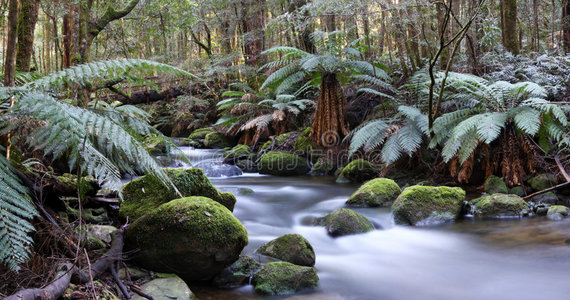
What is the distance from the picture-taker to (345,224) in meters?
4.51

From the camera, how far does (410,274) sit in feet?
11.8

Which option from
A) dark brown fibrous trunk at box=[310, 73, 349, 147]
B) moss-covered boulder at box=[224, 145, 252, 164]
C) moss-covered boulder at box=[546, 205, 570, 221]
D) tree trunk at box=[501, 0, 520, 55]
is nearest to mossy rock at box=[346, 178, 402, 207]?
moss-covered boulder at box=[546, 205, 570, 221]

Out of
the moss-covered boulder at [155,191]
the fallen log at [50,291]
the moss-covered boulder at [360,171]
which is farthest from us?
the moss-covered boulder at [360,171]

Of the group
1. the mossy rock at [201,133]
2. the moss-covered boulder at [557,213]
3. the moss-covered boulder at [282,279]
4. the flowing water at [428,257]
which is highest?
the mossy rock at [201,133]

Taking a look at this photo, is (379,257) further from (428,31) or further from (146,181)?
(428,31)

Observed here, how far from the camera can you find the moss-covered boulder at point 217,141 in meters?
11.7

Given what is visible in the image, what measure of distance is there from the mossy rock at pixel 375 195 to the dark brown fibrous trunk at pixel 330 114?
2.70 meters

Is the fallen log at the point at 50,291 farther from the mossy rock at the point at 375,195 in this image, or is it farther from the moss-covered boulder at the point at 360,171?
the moss-covered boulder at the point at 360,171

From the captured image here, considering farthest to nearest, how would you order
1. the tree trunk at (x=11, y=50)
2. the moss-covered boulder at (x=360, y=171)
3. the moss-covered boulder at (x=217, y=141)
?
1. the moss-covered boulder at (x=217, y=141)
2. the moss-covered boulder at (x=360, y=171)
3. the tree trunk at (x=11, y=50)

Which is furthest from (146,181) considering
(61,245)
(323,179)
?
(323,179)

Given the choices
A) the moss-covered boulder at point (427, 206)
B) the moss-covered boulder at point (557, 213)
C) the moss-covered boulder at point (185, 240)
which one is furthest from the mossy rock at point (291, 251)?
the moss-covered boulder at point (557, 213)

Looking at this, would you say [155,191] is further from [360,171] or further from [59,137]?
[360,171]

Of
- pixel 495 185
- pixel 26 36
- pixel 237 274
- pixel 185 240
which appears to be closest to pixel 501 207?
pixel 495 185

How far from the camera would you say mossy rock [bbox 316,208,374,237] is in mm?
4480
